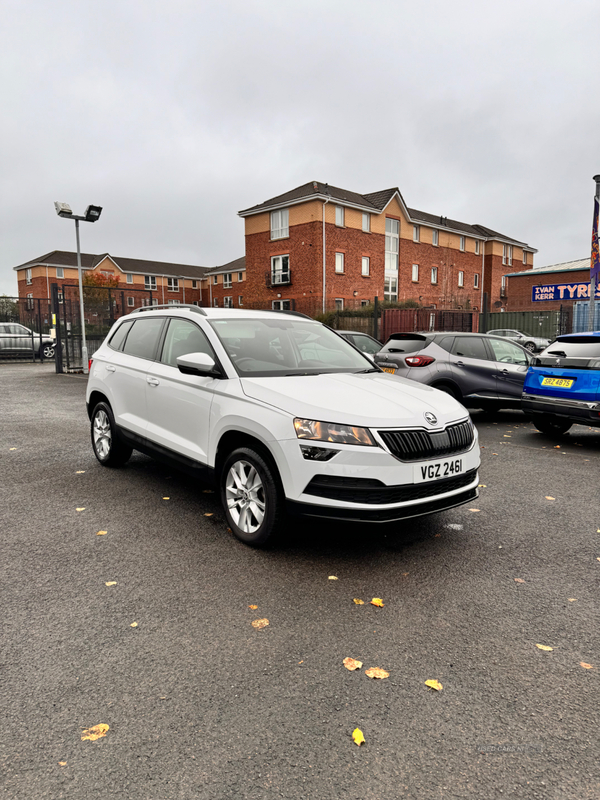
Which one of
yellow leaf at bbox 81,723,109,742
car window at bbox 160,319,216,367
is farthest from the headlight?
yellow leaf at bbox 81,723,109,742

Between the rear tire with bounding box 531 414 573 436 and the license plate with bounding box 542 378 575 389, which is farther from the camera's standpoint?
the rear tire with bounding box 531 414 573 436

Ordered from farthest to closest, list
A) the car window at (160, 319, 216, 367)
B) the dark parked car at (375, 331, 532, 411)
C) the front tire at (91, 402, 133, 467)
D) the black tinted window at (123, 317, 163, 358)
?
the dark parked car at (375, 331, 532, 411)
the front tire at (91, 402, 133, 467)
the black tinted window at (123, 317, 163, 358)
the car window at (160, 319, 216, 367)

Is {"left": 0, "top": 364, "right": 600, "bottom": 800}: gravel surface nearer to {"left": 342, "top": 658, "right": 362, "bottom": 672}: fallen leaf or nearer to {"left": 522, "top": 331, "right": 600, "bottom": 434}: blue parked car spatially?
{"left": 342, "top": 658, "right": 362, "bottom": 672}: fallen leaf

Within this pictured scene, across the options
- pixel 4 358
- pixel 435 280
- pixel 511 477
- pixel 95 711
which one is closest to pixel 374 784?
pixel 95 711

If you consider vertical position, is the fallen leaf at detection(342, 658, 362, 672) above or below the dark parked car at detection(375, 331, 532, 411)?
below

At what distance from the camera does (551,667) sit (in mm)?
Result: 2723

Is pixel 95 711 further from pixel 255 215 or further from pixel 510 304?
pixel 255 215

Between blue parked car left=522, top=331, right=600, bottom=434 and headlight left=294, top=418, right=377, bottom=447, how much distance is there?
5.19 metres

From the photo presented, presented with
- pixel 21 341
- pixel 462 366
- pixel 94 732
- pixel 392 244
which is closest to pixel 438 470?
pixel 94 732

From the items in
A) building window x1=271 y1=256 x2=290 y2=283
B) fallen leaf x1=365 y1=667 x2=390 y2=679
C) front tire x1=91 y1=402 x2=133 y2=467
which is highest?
building window x1=271 y1=256 x2=290 y2=283

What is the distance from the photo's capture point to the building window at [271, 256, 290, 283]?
39.7 m

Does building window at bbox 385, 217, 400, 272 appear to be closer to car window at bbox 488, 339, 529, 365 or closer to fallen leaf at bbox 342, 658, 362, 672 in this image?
car window at bbox 488, 339, 529, 365

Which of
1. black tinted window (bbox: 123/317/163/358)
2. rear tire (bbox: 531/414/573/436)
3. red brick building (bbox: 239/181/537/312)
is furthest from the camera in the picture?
red brick building (bbox: 239/181/537/312)

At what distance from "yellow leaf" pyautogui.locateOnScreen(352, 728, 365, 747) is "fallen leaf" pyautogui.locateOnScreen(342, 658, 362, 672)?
422 millimetres
